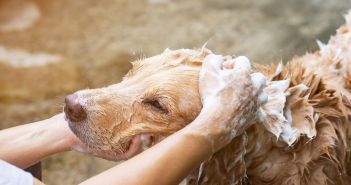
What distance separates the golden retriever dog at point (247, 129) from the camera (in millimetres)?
2088

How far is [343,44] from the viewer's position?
2.85 metres

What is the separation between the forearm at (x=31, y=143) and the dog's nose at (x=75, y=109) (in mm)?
380

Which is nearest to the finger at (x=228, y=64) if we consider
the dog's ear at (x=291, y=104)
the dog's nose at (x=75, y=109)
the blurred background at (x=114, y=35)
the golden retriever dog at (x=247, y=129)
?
the golden retriever dog at (x=247, y=129)

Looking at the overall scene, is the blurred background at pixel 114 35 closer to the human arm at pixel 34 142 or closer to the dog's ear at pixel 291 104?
the human arm at pixel 34 142

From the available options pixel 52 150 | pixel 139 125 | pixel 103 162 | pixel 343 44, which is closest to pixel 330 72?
pixel 343 44

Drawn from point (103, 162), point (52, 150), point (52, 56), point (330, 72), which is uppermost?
point (52, 56)

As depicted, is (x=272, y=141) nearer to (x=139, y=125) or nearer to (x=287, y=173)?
(x=287, y=173)

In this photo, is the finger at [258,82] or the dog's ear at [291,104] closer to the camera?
the finger at [258,82]

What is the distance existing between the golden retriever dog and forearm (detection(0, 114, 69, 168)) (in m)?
0.37

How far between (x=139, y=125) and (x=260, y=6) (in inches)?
126

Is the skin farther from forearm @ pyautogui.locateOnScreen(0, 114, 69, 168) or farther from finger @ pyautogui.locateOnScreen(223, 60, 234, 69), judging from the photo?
forearm @ pyautogui.locateOnScreen(0, 114, 69, 168)

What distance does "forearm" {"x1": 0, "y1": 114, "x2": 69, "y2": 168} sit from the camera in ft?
8.14

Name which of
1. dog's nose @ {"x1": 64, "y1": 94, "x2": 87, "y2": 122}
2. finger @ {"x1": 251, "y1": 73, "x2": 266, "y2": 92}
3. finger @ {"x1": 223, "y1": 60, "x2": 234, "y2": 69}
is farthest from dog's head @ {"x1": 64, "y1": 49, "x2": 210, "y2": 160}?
finger @ {"x1": 251, "y1": 73, "x2": 266, "y2": 92}

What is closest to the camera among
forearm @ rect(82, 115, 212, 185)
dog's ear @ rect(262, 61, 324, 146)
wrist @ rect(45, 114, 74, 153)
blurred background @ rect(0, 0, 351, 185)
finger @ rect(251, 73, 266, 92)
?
forearm @ rect(82, 115, 212, 185)
